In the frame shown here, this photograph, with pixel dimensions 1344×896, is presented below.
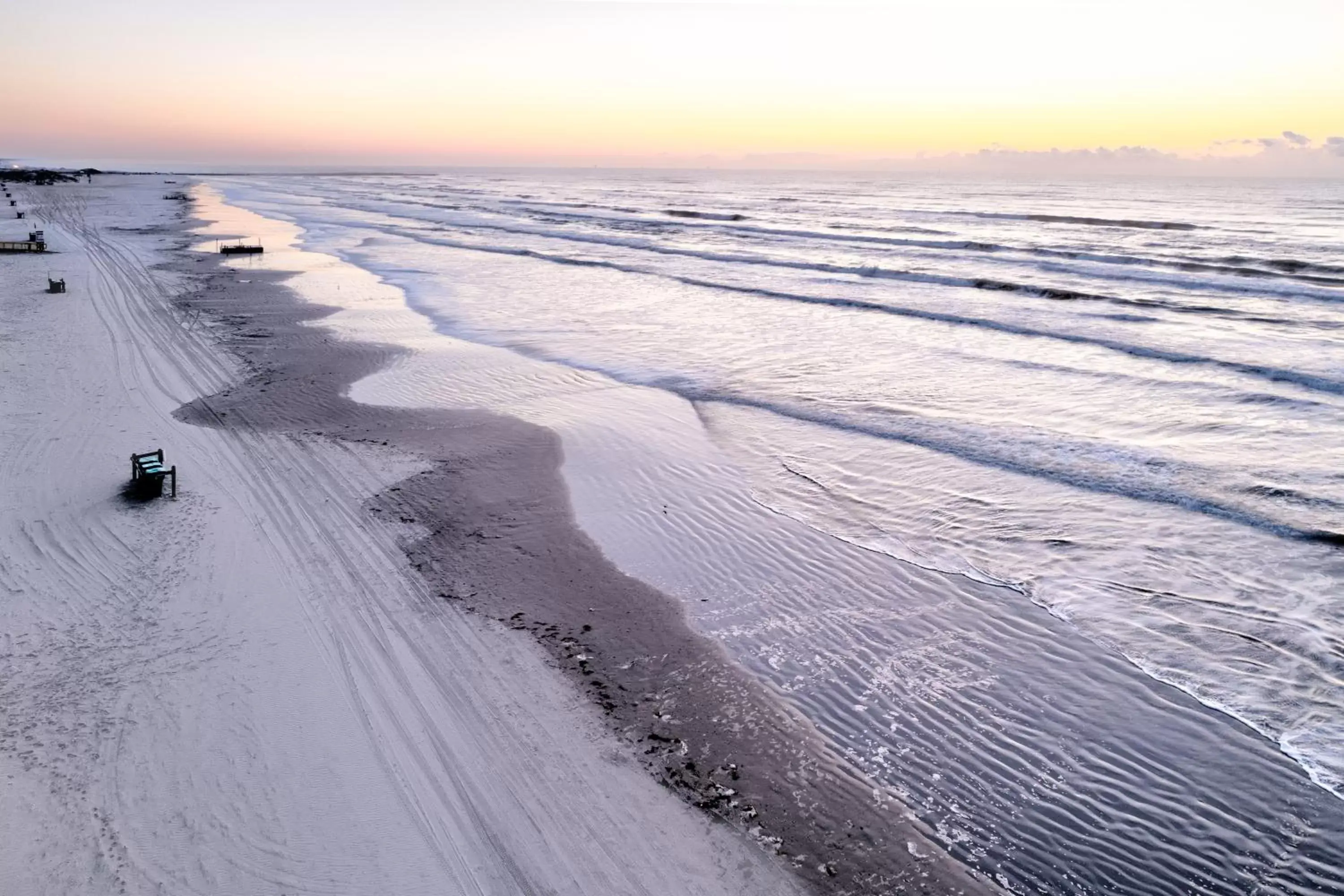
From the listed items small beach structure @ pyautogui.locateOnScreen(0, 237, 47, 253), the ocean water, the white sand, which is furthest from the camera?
small beach structure @ pyautogui.locateOnScreen(0, 237, 47, 253)

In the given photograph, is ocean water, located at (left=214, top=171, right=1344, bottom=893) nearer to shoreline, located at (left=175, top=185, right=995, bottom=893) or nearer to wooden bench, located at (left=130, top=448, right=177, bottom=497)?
shoreline, located at (left=175, top=185, right=995, bottom=893)

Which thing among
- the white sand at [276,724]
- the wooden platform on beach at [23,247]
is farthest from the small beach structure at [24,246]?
the white sand at [276,724]

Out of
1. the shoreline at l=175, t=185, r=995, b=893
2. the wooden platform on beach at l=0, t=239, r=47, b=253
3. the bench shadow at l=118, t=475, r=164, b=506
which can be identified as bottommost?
the shoreline at l=175, t=185, r=995, b=893

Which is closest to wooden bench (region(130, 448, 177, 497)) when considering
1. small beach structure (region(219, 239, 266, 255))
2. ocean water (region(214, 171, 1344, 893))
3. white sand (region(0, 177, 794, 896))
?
white sand (region(0, 177, 794, 896))

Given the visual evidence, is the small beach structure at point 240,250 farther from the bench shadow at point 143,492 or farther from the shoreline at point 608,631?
the bench shadow at point 143,492

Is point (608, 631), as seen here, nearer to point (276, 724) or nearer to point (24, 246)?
point (276, 724)

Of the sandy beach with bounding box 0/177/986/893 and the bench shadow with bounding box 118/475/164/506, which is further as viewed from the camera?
the bench shadow with bounding box 118/475/164/506

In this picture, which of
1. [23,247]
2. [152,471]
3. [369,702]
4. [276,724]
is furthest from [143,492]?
[23,247]
